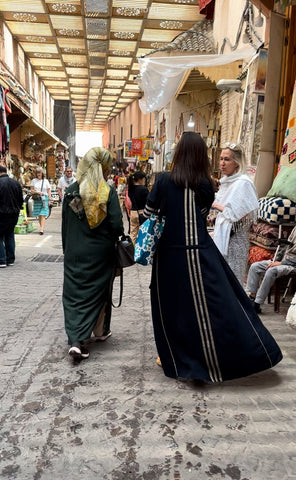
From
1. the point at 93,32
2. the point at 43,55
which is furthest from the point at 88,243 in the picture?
the point at 43,55

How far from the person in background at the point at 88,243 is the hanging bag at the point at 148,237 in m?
0.52

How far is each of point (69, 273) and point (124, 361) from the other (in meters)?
0.88

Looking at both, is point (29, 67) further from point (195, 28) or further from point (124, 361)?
point (124, 361)

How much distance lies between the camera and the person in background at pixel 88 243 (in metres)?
3.46

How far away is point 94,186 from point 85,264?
2.14ft

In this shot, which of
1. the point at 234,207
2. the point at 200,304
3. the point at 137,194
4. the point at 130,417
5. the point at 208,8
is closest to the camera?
the point at 130,417

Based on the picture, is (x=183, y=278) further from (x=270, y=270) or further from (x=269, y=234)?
(x=269, y=234)

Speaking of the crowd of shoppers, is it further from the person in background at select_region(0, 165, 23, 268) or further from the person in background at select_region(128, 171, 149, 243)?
the person in background at select_region(128, 171, 149, 243)

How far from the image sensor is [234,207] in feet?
12.6

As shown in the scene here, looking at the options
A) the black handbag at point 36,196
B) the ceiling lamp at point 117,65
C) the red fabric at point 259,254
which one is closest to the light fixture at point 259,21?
the red fabric at point 259,254

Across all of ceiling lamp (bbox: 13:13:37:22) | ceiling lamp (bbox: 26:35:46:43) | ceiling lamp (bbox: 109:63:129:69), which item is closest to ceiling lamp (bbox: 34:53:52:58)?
ceiling lamp (bbox: 26:35:46:43)

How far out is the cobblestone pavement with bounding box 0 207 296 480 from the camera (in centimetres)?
222

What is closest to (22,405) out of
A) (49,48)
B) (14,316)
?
(14,316)

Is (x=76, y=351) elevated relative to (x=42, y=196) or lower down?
lower down
